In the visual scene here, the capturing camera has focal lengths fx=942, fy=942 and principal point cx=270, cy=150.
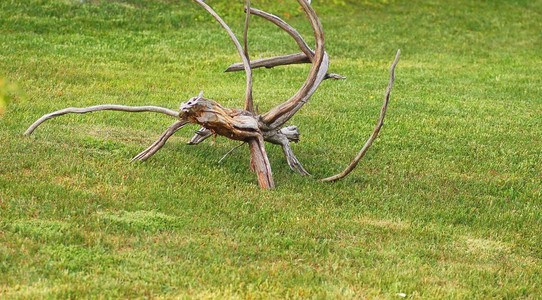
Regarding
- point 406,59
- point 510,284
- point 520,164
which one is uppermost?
point 510,284

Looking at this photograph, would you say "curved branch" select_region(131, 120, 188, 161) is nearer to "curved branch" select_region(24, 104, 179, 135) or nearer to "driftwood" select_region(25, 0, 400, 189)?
"driftwood" select_region(25, 0, 400, 189)

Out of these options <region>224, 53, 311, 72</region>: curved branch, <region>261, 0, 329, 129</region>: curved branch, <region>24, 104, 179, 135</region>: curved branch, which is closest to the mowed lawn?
<region>24, 104, 179, 135</region>: curved branch

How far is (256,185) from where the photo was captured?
28.5 feet

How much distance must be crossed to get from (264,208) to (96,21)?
11861 mm

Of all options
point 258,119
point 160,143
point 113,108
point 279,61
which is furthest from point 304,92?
point 113,108

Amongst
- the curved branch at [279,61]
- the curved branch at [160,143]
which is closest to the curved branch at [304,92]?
the curved branch at [279,61]

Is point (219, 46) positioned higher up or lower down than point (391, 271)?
lower down

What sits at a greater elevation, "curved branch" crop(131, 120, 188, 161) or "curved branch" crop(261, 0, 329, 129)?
"curved branch" crop(261, 0, 329, 129)

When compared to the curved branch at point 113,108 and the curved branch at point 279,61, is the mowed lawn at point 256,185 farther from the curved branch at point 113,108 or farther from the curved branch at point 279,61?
the curved branch at point 279,61

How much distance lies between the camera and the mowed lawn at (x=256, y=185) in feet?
21.0

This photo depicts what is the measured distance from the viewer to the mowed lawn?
6.39 metres

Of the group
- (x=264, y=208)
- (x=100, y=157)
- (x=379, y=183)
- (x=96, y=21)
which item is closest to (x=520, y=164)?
(x=379, y=183)

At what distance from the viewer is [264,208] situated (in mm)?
7930

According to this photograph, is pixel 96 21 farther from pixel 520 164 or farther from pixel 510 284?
pixel 510 284
